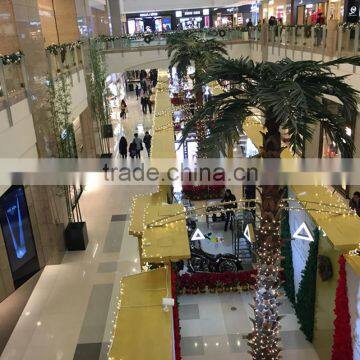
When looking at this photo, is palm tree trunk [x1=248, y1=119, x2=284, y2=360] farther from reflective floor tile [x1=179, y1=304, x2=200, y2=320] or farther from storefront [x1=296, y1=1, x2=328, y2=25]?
storefront [x1=296, y1=1, x2=328, y2=25]

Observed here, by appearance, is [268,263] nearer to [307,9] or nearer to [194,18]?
[307,9]

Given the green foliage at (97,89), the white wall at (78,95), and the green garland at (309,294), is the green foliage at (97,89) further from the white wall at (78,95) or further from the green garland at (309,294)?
the green garland at (309,294)

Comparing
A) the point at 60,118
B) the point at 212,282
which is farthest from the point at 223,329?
the point at 60,118

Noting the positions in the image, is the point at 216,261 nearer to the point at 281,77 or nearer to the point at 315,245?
the point at 315,245

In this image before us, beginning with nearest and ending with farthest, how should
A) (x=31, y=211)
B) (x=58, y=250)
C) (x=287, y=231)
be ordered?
(x=287, y=231)
(x=31, y=211)
(x=58, y=250)

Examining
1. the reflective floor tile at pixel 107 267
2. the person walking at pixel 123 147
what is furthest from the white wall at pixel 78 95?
the reflective floor tile at pixel 107 267

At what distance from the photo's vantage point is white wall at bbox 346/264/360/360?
198 inches

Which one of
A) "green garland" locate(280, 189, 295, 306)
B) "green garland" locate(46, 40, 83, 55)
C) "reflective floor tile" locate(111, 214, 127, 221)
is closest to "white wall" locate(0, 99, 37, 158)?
"green garland" locate(46, 40, 83, 55)

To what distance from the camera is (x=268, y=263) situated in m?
5.13

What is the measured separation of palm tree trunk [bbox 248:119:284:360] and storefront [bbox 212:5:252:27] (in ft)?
133

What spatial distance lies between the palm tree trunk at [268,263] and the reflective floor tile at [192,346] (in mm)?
1245

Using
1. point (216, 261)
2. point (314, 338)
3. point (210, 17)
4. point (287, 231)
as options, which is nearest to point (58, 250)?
point (216, 261)

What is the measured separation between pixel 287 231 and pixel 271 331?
2588 millimetres

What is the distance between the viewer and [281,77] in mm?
4270
